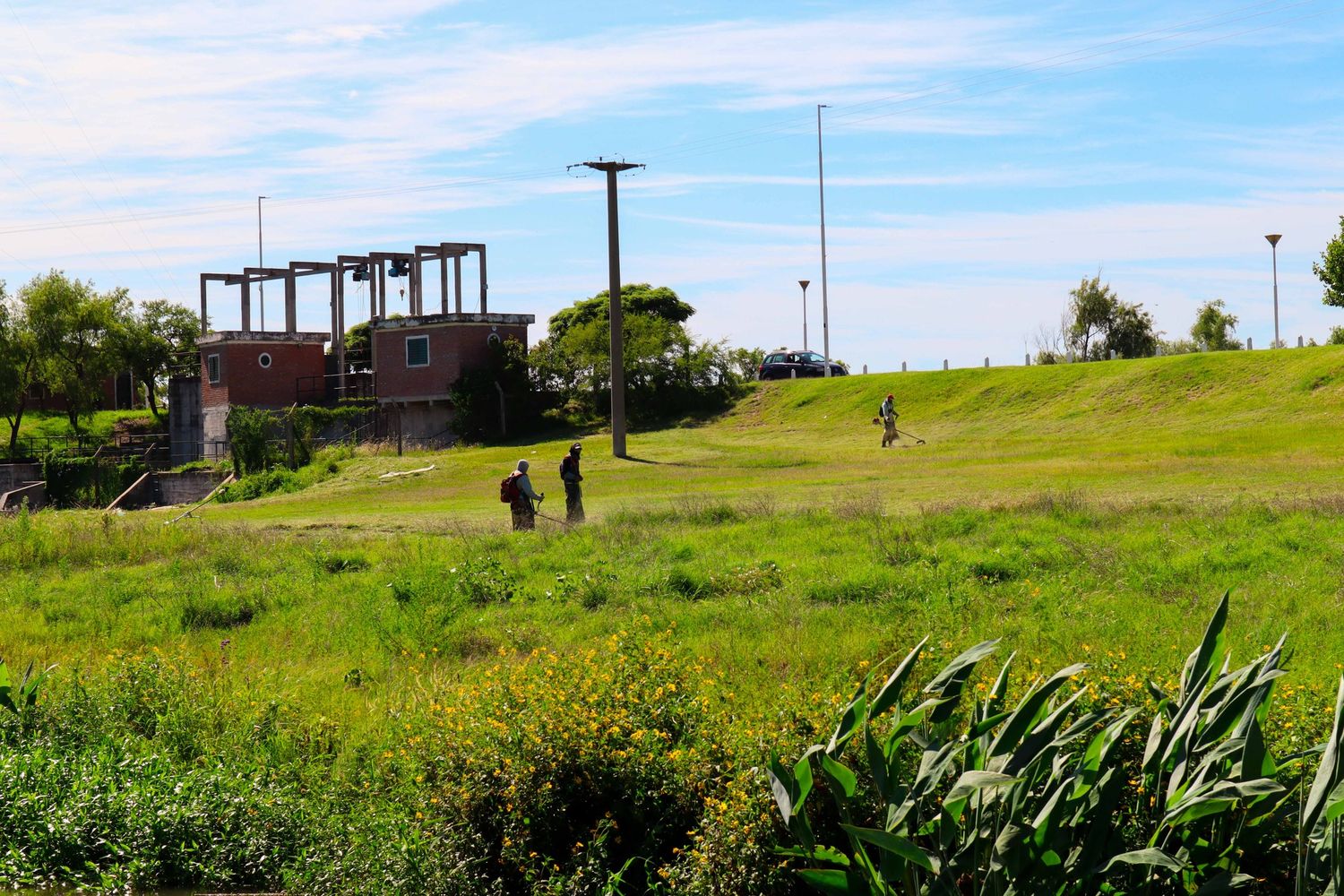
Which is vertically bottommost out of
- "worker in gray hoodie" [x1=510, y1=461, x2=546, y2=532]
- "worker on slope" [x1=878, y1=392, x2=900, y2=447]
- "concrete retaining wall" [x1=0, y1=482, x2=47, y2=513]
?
"concrete retaining wall" [x1=0, y1=482, x2=47, y2=513]

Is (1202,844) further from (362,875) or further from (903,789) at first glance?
(362,875)

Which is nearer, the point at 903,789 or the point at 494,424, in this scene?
the point at 903,789

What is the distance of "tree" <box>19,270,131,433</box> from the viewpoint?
6812 cm

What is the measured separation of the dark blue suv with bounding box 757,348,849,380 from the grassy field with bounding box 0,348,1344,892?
3363cm

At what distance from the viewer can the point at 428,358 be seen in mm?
55281

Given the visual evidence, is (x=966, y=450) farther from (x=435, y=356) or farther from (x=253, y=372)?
(x=253, y=372)

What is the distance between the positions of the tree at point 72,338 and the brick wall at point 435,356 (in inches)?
836

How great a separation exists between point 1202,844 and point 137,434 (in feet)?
222

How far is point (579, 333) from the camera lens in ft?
181

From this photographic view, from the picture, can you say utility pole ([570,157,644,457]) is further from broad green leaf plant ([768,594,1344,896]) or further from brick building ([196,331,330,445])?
broad green leaf plant ([768,594,1344,896])

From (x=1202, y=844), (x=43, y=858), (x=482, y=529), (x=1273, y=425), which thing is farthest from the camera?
(x=1273, y=425)

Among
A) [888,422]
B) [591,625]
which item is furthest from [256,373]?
[591,625]

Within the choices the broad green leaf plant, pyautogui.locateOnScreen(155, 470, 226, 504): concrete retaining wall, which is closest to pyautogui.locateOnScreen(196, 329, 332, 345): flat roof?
pyautogui.locateOnScreen(155, 470, 226, 504): concrete retaining wall

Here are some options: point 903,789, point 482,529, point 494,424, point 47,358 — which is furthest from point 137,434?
point 903,789
